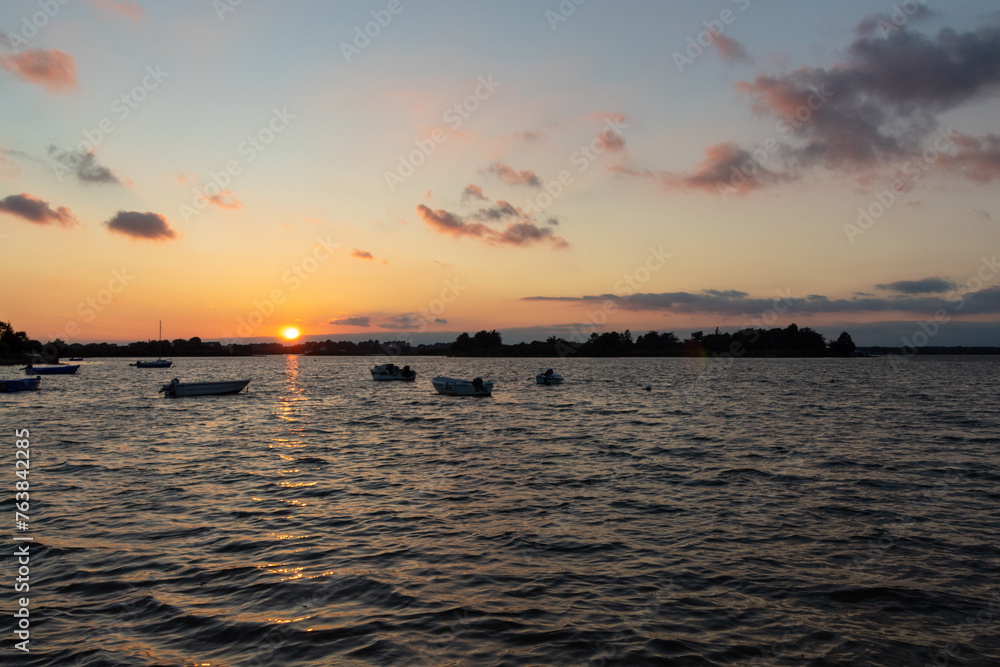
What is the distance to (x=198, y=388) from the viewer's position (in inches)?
2721

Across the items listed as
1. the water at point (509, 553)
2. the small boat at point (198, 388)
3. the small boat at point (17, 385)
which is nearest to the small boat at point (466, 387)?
the small boat at point (198, 388)

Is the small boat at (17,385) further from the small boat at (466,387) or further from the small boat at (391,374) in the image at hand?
the small boat at (466,387)

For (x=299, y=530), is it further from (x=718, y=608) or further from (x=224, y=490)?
(x=718, y=608)

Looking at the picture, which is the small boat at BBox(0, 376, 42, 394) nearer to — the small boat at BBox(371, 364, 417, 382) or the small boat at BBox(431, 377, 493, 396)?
the small boat at BBox(371, 364, 417, 382)

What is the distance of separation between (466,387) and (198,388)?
103ft

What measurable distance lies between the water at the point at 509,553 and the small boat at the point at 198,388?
37.1 m

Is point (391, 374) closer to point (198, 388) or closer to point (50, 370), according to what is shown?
point (198, 388)

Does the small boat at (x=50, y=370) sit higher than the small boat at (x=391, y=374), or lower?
higher

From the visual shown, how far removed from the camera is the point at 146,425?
42344 mm

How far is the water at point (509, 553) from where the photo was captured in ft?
33.0

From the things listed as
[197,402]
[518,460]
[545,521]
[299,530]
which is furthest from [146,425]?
[545,521]

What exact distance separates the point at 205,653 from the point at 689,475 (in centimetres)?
1973

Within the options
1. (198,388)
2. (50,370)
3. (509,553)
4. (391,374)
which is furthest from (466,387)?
(50,370)

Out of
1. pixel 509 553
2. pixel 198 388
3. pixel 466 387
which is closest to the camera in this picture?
pixel 509 553
